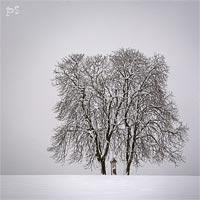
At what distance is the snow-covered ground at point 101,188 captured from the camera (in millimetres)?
3771

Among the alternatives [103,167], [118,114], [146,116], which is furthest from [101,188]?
[146,116]

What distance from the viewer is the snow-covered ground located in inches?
148

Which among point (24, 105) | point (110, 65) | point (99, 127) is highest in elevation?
point (110, 65)

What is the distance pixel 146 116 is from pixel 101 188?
1.79 m

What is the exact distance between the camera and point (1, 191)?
13.2 feet

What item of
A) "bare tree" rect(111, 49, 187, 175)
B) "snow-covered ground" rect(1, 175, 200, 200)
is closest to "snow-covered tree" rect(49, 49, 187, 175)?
"bare tree" rect(111, 49, 187, 175)

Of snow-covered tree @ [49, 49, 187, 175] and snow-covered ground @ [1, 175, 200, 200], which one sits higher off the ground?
snow-covered tree @ [49, 49, 187, 175]

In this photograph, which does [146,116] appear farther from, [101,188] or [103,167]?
[101,188]

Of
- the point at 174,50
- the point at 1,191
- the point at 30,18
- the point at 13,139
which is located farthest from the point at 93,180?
the point at 30,18

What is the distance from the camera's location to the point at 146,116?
5586 mm

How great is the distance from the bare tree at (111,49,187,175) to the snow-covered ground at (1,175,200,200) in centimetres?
82

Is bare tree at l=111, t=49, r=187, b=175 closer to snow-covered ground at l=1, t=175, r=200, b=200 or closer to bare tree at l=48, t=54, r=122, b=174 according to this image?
bare tree at l=48, t=54, r=122, b=174

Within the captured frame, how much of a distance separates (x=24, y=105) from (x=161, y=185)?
8.86 ft

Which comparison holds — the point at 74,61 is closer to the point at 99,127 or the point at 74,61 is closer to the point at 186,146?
the point at 99,127
